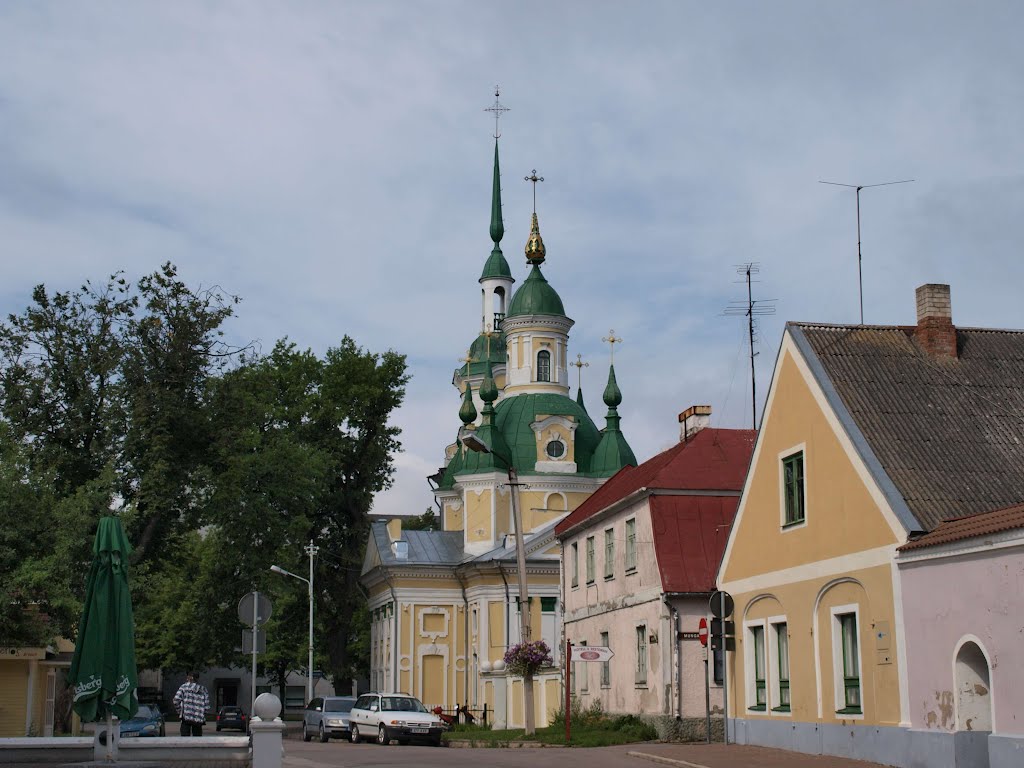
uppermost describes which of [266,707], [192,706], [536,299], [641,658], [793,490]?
[536,299]

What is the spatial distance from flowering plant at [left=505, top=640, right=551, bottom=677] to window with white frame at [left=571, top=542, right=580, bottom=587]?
18.1 feet


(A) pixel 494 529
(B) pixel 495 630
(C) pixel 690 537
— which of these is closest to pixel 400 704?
(C) pixel 690 537

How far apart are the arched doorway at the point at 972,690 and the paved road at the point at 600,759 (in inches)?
81.6

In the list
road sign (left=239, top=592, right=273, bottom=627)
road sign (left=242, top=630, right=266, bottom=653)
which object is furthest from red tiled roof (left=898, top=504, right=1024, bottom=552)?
road sign (left=242, top=630, right=266, bottom=653)

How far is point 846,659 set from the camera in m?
20.3

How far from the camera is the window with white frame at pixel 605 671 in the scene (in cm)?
3181

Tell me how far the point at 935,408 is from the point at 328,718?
22.6m

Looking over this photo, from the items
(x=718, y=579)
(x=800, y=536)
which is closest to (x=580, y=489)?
(x=718, y=579)

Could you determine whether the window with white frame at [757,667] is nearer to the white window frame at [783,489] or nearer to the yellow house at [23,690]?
the white window frame at [783,489]

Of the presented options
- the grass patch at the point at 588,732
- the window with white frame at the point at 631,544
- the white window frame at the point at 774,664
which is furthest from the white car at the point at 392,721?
the white window frame at the point at 774,664

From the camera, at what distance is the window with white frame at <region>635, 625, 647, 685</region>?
2934 centimetres

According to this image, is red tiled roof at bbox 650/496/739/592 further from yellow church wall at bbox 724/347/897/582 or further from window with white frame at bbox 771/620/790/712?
window with white frame at bbox 771/620/790/712

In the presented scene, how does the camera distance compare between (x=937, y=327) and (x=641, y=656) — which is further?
(x=641, y=656)

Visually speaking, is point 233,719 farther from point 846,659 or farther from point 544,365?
point 846,659
